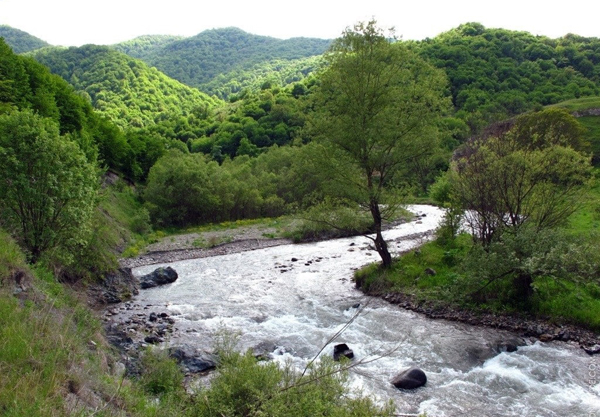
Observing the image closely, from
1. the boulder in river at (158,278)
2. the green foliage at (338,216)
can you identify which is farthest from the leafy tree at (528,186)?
the boulder in river at (158,278)

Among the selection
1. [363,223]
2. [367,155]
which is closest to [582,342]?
[363,223]

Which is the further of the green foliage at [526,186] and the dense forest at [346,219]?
the green foliage at [526,186]

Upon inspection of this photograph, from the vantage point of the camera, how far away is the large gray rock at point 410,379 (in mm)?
12883

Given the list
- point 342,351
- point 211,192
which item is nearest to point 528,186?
point 342,351

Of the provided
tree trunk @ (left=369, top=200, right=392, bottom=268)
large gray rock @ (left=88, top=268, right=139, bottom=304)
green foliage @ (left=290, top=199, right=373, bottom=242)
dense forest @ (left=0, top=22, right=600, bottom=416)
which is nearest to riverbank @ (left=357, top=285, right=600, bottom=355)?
dense forest @ (left=0, top=22, right=600, bottom=416)

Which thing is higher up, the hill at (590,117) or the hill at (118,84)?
the hill at (118,84)

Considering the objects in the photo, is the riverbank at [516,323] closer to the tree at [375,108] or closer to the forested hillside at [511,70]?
the tree at [375,108]

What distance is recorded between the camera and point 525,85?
118188 mm

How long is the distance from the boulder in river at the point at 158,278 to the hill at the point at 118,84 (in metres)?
112

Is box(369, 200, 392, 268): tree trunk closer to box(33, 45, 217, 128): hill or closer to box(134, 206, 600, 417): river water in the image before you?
box(134, 206, 600, 417): river water

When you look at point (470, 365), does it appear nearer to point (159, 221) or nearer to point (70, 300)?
point (70, 300)

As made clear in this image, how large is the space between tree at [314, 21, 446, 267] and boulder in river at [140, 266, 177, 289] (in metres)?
13.7

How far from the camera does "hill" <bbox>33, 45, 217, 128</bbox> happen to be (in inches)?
5477

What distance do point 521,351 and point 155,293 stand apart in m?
19.7
